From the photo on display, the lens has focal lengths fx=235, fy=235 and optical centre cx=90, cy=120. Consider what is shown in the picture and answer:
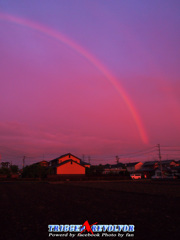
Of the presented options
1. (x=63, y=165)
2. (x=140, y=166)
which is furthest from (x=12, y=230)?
(x=140, y=166)

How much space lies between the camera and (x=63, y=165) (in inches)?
2933

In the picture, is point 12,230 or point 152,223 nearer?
point 12,230

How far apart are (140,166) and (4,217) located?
131067 mm

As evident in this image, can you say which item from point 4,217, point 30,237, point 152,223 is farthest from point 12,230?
point 152,223

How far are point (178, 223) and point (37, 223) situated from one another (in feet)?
17.1

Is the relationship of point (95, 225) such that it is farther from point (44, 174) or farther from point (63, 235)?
point (44, 174)

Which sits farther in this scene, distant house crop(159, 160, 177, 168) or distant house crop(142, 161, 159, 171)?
distant house crop(159, 160, 177, 168)

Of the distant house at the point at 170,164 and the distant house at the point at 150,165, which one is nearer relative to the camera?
the distant house at the point at 150,165

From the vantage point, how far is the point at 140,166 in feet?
443

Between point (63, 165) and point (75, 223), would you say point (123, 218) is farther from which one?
point (63, 165)

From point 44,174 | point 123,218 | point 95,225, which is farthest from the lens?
point 44,174

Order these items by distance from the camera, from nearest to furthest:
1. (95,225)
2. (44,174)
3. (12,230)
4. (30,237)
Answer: (30,237) → (12,230) → (95,225) → (44,174)

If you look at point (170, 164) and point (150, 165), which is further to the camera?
point (150, 165)

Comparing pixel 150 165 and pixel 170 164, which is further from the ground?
pixel 170 164
